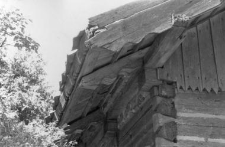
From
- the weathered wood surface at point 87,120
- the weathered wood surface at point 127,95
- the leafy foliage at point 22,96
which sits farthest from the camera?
the weathered wood surface at point 87,120

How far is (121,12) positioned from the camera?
5.87 metres

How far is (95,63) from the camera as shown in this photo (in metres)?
5.97

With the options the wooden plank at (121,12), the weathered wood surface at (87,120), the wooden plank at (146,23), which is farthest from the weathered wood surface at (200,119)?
the weathered wood surface at (87,120)

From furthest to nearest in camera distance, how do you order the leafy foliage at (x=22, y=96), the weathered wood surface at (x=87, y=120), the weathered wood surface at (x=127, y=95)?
1. the weathered wood surface at (x=87, y=120)
2. the weathered wood surface at (x=127, y=95)
3. the leafy foliage at (x=22, y=96)

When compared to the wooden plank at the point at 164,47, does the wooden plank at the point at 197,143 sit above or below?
below

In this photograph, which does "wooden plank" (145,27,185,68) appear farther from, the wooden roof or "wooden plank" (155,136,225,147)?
"wooden plank" (155,136,225,147)

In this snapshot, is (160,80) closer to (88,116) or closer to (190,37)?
(190,37)

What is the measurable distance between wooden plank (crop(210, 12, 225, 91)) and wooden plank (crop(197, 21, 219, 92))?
0.06m

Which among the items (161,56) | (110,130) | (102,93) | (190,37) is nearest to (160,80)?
(161,56)

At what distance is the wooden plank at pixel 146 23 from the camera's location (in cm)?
561

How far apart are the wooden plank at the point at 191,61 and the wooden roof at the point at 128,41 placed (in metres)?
0.49

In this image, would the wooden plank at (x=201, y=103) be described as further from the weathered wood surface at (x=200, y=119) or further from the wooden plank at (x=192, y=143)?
the wooden plank at (x=192, y=143)

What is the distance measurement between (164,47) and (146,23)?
601 mm

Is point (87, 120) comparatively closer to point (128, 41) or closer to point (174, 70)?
point (174, 70)
